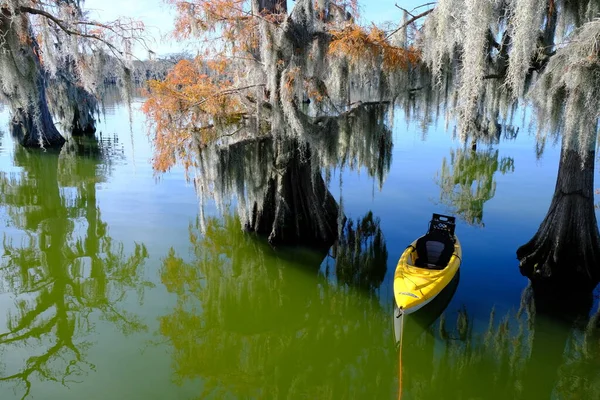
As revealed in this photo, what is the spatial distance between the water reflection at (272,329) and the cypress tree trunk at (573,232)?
3320 millimetres

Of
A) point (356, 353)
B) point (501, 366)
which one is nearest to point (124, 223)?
point (356, 353)

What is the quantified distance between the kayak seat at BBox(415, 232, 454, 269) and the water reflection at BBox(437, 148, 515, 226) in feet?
11.7

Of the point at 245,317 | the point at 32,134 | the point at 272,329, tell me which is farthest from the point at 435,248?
the point at 32,134

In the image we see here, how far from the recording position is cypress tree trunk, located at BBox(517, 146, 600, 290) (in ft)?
23.0

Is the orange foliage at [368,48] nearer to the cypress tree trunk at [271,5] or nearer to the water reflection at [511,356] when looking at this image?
the cypress tree trunk at [271,5]

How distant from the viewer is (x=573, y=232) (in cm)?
716

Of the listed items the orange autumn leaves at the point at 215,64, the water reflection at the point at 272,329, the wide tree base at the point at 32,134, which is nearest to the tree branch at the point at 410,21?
the orange autumn leaves at the point at 215,64

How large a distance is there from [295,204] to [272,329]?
3.32 meters

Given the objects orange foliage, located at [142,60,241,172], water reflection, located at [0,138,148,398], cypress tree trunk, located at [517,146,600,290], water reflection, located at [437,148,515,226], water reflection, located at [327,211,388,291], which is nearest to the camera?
water reflection, located at [0,138,148,398]

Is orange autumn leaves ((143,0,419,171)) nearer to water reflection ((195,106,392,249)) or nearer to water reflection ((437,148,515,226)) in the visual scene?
water reflection ((195,106,392,249))

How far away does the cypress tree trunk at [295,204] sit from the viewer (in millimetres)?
8766

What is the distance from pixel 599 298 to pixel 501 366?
9.04 feet

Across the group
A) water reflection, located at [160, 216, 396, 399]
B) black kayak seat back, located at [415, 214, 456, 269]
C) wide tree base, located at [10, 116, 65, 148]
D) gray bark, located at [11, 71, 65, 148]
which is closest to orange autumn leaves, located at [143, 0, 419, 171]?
water reflection, located at [160, 216, 396, 399]

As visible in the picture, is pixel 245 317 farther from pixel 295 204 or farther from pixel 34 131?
pixel 34 131
